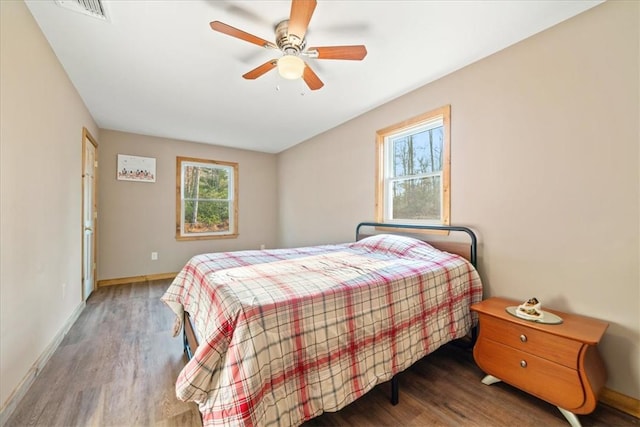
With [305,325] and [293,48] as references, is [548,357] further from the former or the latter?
[293,48]

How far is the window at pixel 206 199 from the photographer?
4.78m

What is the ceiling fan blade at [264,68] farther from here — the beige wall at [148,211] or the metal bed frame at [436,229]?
the beige wall at [148,211]

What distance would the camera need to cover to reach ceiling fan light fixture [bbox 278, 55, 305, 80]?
178cm

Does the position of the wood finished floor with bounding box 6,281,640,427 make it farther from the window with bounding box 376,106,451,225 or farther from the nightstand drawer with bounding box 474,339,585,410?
the window with bounding box 376,106,451,225

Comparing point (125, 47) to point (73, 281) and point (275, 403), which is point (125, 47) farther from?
point (275, 403)

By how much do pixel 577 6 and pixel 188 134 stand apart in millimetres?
4646

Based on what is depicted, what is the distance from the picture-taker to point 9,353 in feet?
5.06

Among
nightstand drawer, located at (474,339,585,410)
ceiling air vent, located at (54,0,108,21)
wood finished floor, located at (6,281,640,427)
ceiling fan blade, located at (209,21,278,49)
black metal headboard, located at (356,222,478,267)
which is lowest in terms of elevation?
wood finished floor, located at (6,281,640,427)

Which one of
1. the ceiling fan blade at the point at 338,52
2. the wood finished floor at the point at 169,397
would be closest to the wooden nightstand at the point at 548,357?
the wood finished floor at the point at 169,397

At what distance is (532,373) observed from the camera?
1.56m

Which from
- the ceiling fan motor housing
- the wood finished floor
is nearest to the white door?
the wood finished floor

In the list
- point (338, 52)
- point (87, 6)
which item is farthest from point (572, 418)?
point (87, 6)

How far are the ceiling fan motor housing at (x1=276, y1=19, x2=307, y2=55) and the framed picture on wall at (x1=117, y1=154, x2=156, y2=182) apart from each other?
3611mm

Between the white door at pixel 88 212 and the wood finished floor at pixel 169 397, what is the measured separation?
130 cm
